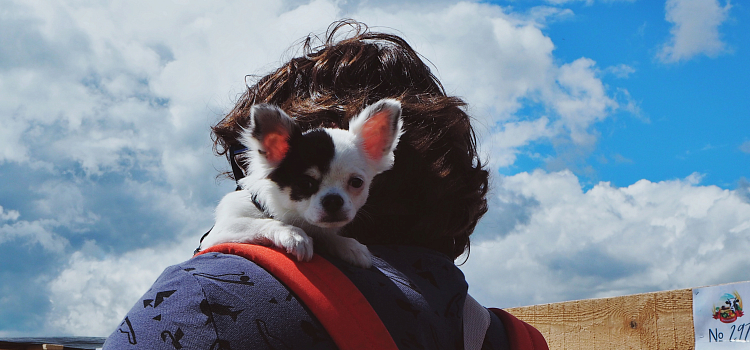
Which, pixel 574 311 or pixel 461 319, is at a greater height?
pixel 574 311

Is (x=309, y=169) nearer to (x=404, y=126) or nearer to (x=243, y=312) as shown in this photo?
Result: (x=404, y=126)

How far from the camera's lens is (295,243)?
1.31 m

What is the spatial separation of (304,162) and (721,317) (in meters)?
2.01

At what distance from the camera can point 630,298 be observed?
267 centimetres

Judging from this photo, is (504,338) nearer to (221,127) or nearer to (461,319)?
(461,319)

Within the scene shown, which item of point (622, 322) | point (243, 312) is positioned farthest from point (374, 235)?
point (622, 322)

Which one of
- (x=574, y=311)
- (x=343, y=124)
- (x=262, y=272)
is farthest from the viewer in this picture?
(x=574, y=311)

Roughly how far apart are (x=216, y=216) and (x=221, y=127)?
0.36 m

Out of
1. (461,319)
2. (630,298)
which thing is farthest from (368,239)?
(630,298)

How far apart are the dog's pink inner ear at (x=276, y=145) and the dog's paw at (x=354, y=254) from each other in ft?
1.69

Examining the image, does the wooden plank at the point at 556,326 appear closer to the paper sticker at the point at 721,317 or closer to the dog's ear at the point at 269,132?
the paper sticker at the point at 721,317

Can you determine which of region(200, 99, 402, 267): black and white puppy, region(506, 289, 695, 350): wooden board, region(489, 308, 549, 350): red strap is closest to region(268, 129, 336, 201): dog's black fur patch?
region(200, 99, 402, 267): black and white puppy

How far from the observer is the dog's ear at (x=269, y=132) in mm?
1736

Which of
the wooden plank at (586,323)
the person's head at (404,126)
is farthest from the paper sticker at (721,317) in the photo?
the person's head at (404,126)
